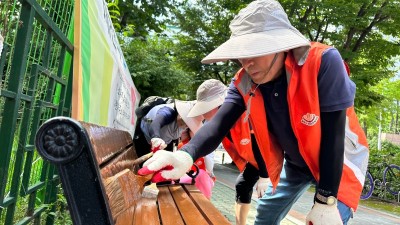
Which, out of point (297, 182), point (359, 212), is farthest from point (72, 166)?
point (359, 212)

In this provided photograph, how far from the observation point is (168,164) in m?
1.93

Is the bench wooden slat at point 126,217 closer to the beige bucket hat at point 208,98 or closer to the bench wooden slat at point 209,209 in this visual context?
the bench wooden slat at point 209,209

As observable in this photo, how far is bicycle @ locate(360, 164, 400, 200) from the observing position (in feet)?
37.3

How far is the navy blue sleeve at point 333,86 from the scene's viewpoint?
6.03ft

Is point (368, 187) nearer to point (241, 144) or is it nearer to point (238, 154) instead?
point (238, 154)

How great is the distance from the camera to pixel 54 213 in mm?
2807

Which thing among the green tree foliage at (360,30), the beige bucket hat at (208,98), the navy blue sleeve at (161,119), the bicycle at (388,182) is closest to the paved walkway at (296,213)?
the navy blue sleeve at (161,119)

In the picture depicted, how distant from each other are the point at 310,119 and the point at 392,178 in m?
11.0

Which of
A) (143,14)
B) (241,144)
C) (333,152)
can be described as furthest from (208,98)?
(143,14)

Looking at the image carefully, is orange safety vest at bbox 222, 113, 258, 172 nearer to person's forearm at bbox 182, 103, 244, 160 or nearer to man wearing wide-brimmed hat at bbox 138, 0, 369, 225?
person's forearm at bbox 182, 103, 244, 160

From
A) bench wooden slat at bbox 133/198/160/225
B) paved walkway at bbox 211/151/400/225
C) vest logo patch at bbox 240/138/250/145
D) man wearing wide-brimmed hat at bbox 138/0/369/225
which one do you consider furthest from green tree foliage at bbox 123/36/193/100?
man wearing wide-brimmed hat at bbox 138/0/369/225

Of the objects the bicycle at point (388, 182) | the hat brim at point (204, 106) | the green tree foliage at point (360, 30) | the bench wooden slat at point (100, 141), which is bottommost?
the bicycle at point (388, 182)

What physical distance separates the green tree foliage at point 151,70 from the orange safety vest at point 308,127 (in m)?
7.84

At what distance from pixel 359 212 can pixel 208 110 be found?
230 inches
